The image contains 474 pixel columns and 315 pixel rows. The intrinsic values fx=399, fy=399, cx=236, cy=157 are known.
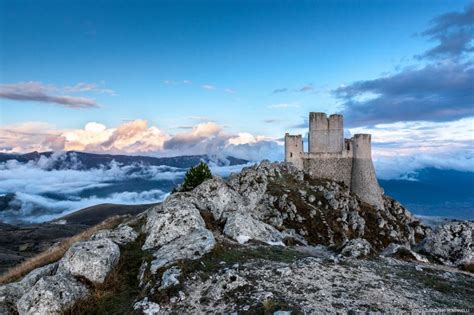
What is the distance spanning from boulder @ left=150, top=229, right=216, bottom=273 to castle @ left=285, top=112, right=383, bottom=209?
173 ft

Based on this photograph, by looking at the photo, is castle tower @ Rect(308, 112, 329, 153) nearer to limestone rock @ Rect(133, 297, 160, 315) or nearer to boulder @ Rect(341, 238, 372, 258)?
boulder @ Rect(341, 238, 372, 258)

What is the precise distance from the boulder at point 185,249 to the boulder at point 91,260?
201 centimetres

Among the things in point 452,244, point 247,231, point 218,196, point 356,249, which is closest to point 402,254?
point 356,249

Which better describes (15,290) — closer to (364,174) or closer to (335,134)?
(335,134)

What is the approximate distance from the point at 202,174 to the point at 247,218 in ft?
78.4

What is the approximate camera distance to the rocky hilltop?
1413 centimetres

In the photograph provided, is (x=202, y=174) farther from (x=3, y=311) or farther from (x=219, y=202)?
(x=3, y=311)

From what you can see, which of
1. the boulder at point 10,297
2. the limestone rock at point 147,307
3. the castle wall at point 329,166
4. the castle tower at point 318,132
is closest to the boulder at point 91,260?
the boulder at point 10,297

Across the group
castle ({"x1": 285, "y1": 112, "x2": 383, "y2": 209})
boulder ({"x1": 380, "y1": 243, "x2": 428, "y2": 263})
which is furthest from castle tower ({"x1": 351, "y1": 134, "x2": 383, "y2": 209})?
boulder ({"x1": 380, "y1": 243, "x2": 428, "y2": 263})

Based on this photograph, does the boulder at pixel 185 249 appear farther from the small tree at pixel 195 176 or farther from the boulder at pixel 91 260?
the small tree at pixel 195 176

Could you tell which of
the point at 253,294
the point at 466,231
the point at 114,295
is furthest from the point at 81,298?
the point at 466,231

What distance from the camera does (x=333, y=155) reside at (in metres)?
71.3

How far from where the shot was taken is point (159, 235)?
20.6 metres

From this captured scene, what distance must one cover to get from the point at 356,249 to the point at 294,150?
51.1 m
